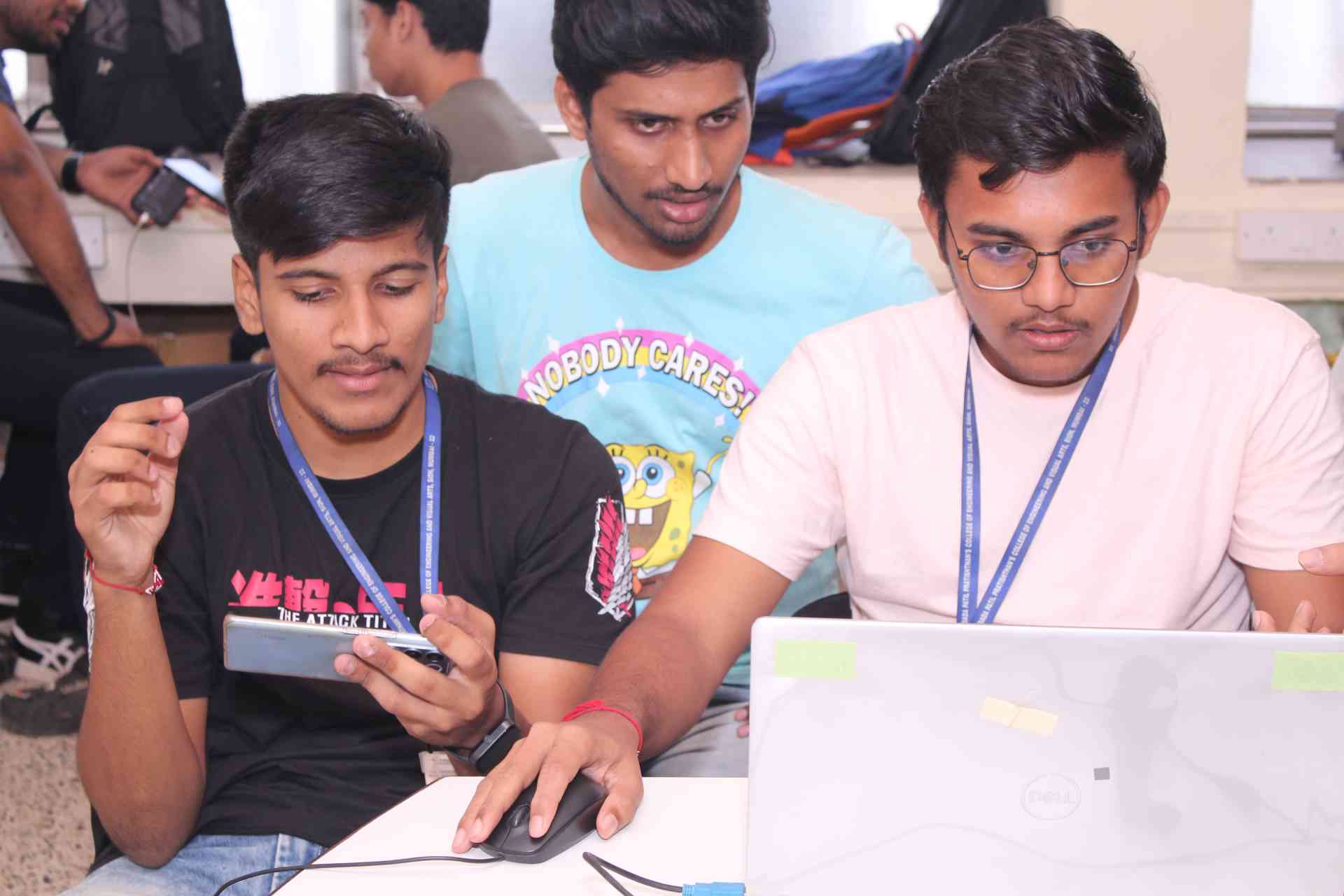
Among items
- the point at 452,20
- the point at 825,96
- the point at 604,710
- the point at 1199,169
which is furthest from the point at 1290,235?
the point at 604,710

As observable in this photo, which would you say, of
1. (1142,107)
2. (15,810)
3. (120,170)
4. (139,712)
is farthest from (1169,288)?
(120,170)

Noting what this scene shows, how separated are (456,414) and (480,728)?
395 mm

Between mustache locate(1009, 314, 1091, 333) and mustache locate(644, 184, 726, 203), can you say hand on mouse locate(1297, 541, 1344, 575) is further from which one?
mustache locate(644, 184, 726, 203)

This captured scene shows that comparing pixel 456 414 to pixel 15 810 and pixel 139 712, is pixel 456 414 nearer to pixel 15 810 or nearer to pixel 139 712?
pixel 139 712

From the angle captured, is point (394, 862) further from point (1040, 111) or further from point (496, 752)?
point (1040, 111)

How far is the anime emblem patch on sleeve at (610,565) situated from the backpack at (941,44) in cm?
182

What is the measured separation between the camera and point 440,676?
3.91ft

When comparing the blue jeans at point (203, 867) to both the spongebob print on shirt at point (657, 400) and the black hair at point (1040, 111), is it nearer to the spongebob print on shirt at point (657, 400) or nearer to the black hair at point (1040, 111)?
the spongebob print on shirt at point (657, 400)

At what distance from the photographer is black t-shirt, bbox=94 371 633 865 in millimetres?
1390

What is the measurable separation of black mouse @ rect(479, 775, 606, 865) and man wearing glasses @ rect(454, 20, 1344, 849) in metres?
0.23

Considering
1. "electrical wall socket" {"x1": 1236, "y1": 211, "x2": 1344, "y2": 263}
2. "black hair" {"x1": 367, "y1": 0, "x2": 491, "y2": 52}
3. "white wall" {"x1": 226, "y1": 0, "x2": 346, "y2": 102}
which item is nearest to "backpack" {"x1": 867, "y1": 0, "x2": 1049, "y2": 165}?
"electrical wall socket" {"x1": 1236, "y1": 211, "x2": 1344, "y2": 263}

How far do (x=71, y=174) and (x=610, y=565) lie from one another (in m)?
2.50

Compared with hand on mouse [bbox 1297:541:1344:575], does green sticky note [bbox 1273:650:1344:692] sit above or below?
above

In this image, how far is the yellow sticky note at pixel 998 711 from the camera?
0.84 metres
